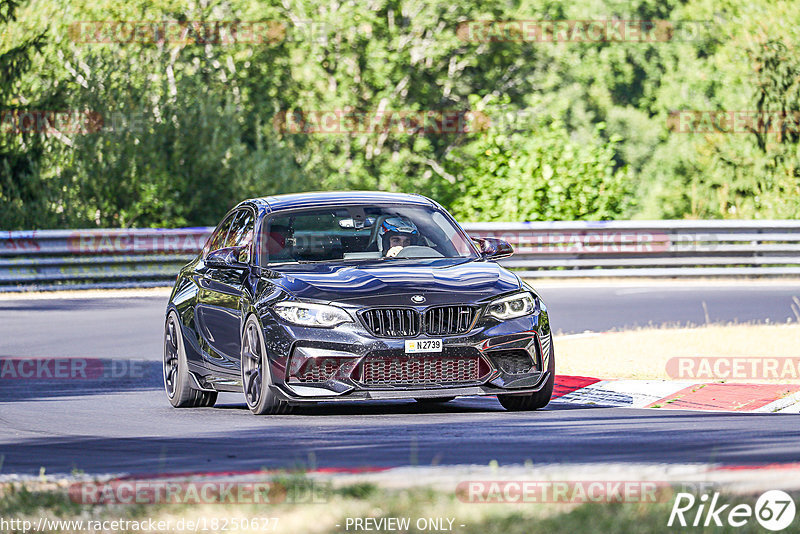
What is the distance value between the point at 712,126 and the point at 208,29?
1547 cm

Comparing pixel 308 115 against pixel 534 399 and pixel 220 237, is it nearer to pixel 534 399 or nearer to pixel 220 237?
pixel 220 237

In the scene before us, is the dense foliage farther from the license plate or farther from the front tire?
the license plate

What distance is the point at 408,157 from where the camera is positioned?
48.0 metres

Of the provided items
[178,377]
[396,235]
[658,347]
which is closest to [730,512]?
[396,235]

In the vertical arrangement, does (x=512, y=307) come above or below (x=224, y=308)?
above

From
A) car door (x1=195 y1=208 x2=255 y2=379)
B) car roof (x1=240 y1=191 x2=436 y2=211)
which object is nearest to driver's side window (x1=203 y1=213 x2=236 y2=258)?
car door (x1=195 y1=208 x2=255 y2=379)

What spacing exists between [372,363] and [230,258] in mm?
1731

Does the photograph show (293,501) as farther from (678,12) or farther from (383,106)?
(678,12)

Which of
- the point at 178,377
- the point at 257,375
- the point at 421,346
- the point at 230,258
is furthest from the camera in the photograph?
the point at 178,377

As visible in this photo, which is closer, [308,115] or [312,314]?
[312,314]

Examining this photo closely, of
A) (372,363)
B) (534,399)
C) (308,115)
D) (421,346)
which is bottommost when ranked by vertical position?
(308,115)

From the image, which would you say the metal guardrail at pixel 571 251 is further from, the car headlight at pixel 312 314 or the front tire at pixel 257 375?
the car headlight at pixel 312 314

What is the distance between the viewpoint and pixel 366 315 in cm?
1048

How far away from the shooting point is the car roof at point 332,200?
1205cm
